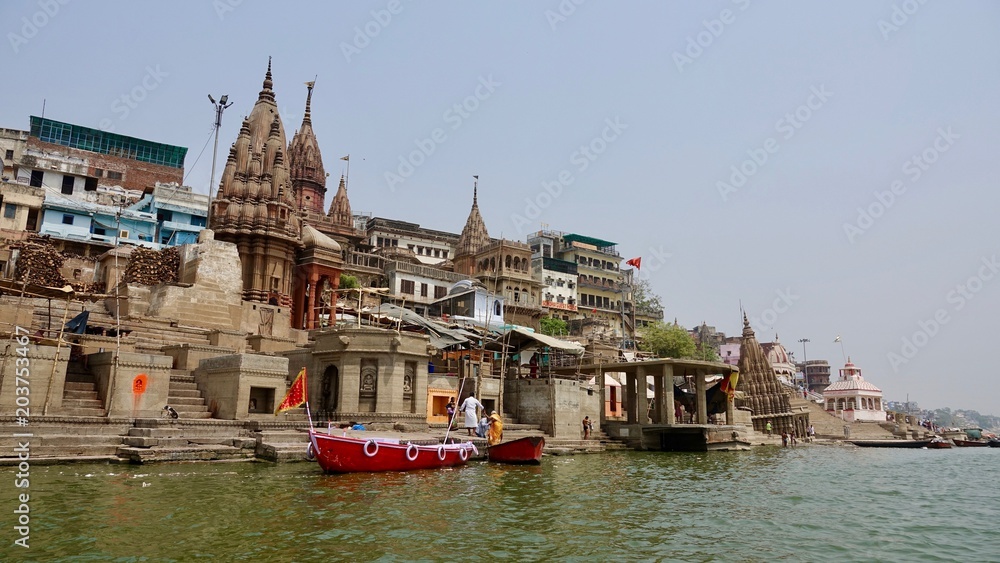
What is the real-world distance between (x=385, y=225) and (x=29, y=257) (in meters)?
43.2

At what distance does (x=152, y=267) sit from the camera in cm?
3127

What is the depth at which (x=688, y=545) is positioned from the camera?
10641 mm

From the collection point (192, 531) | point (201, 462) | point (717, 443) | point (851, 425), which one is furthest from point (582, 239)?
point (192, 531)

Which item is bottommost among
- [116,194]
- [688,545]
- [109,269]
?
[688,545]

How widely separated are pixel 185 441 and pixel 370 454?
16.8ft

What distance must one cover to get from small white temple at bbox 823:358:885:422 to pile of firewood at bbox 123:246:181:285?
205 feet

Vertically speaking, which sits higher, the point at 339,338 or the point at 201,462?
the point at 339,338

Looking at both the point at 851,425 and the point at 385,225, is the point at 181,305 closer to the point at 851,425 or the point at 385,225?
the point at 385,225

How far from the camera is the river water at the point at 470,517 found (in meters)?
9.42

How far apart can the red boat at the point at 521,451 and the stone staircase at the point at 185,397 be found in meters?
9.41

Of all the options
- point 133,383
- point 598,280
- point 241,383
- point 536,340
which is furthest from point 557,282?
point 133,383

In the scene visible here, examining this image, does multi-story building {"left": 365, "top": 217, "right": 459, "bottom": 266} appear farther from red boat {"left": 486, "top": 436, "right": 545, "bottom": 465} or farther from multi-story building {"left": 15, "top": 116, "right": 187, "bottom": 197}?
red boat {"left": 486, "top": 436, "right": 545, "bottom": 465}

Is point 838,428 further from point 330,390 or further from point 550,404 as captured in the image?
point 330,390

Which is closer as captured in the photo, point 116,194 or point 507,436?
point 507,436
